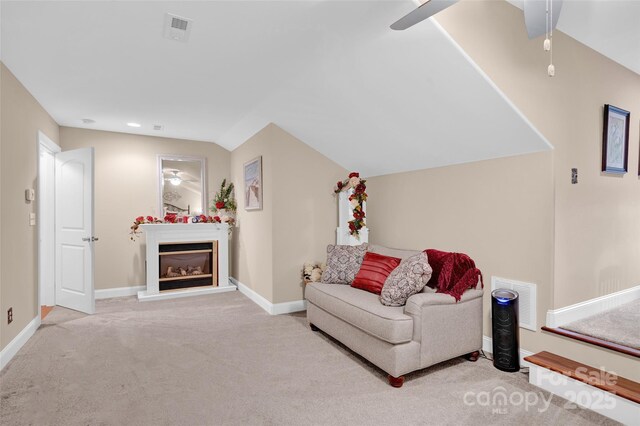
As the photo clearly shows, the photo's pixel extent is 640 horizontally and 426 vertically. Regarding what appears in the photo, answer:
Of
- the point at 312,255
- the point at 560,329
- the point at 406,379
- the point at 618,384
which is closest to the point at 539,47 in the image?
the point at 560,329

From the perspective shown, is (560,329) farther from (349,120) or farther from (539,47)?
(349,120)

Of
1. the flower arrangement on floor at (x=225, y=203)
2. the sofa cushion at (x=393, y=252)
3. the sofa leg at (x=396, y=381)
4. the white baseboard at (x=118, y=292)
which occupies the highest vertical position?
the flower arrangement on floor at (x=225, y=203)

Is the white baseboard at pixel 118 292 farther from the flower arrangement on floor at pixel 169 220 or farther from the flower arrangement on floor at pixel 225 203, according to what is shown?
the flower arrangement on floor at pixel 225 203

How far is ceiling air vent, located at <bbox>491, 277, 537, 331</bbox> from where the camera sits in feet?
8.96

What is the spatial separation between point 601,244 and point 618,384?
4.61 ft

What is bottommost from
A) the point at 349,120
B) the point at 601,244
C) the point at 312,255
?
the point at 312,255

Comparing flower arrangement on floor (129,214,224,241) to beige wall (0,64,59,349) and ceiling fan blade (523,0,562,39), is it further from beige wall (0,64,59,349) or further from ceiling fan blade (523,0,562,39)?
ceiling fan blade (523,0,562,39)

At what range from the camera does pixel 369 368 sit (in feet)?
9.04

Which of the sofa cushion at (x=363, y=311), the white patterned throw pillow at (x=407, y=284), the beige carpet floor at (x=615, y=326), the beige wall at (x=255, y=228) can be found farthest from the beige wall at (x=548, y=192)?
the beige wall at (x=255, y=228)

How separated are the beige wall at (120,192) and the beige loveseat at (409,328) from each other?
383cm

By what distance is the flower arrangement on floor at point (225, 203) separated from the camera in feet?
18.6

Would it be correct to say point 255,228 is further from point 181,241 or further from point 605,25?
point 605,25

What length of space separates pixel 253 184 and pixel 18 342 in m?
2.97

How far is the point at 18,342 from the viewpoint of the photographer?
10.3ft
